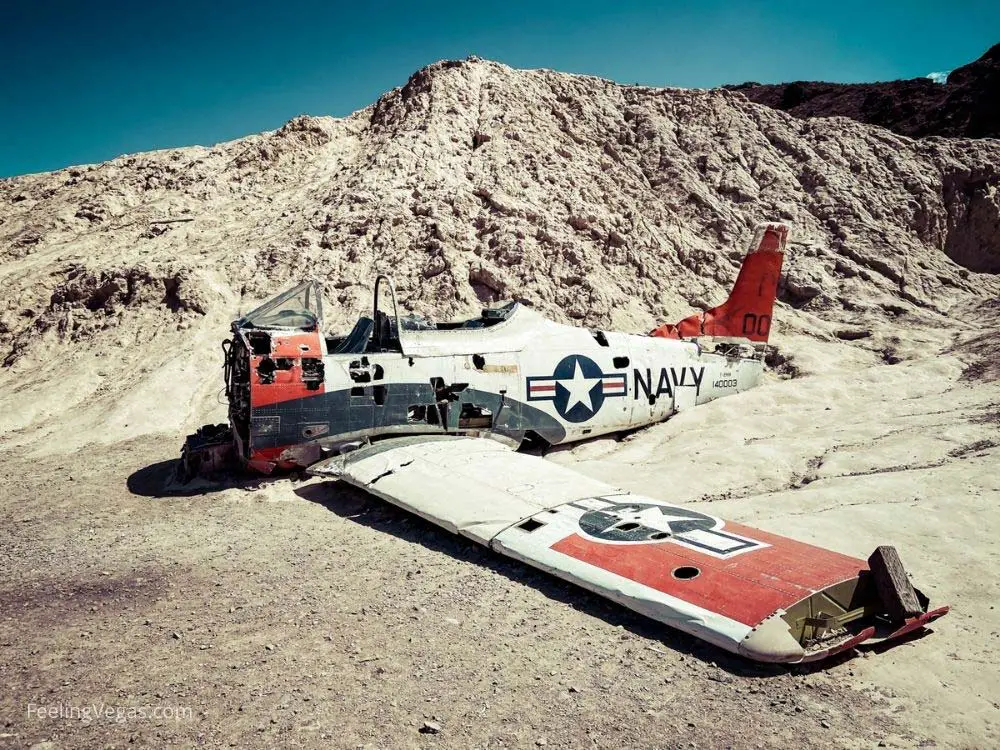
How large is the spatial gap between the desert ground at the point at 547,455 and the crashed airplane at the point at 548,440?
0.99ft

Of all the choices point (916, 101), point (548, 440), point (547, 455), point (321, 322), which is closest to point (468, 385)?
point (548, 440)

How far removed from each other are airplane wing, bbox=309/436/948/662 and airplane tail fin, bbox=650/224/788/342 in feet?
25.3

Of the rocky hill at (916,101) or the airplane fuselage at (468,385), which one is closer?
the airplane fuselage at (468,385)

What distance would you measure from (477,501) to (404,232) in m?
11.2

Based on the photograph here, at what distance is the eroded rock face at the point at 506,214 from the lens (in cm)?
1489

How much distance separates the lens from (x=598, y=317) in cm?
1562

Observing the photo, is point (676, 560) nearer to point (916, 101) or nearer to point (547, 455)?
point (547, 455)

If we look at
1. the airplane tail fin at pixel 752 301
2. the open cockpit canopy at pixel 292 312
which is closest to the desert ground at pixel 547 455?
the airplane tail fin at pixel 752 301

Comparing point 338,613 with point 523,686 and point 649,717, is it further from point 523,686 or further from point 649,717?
point 649,717

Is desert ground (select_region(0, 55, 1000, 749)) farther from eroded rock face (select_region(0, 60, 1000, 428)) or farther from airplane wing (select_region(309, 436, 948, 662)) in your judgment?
airplane wing (select_region(309, 436, 948, 662))

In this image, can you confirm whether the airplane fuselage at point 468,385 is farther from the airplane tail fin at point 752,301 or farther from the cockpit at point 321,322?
the airplane tail fin at point 752,301

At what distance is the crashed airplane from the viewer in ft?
13.8

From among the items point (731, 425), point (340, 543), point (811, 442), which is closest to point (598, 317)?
point (731, 425)

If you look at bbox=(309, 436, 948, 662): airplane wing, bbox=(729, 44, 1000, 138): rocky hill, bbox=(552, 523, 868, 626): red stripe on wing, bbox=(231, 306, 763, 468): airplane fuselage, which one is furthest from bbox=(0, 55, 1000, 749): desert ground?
bbox=(729, 44, 1000, 138): rocky hill
